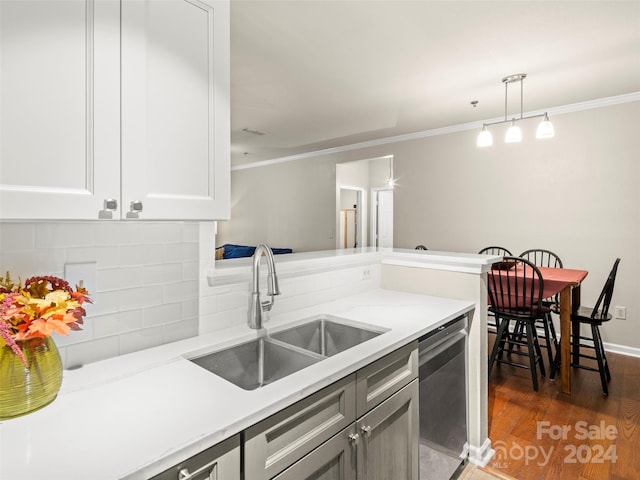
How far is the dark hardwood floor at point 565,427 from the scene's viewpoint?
6.59 feet

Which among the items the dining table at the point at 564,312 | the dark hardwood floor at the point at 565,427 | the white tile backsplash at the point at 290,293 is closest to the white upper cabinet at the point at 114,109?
the white tile backsplash at the point at 290,293

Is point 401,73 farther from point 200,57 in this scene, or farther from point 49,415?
point 49,415

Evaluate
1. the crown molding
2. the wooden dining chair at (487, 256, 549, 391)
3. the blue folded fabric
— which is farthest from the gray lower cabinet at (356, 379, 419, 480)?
the blue folded fabric

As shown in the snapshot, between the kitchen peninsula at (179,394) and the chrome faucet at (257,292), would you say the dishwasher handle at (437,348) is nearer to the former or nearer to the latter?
the kitchen peninsula at (179,394)

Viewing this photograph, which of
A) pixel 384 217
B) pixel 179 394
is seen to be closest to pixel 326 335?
pixel 179 394

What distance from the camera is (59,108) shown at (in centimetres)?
88

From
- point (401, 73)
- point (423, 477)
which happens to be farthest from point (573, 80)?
point (423, 477)

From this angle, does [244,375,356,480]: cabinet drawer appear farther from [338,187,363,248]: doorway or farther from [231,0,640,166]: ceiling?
[338,187,363,248]: doorway

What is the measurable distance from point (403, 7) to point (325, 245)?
4496 mm

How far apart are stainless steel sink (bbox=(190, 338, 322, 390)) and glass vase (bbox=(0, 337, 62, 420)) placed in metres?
0.48

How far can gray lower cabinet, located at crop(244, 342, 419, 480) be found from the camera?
96cm

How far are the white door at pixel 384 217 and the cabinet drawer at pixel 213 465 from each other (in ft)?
22.5

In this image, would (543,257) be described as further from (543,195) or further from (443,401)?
(443,401)

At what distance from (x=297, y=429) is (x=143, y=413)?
40 cm
